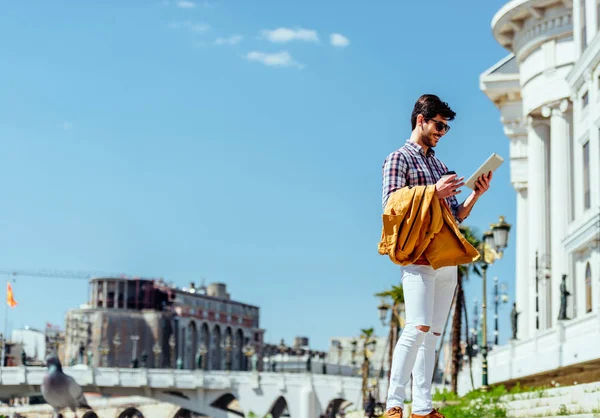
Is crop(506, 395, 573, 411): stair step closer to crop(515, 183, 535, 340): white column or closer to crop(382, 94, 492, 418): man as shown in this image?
crop(382, 94, 492, 418): man

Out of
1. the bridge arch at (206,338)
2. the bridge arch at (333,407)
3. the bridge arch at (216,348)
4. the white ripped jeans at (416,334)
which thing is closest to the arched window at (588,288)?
the white ripped jeans at (416,334)

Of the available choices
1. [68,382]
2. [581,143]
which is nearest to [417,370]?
[68,382]

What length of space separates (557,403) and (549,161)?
36.0 m

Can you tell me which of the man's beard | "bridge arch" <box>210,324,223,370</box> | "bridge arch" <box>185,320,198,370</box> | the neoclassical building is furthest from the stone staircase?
"bridge arch" <box>210,324,223,370</box>

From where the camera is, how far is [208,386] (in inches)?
3755

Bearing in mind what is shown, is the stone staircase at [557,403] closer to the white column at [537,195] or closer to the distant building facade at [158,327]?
the white column at [537,195]

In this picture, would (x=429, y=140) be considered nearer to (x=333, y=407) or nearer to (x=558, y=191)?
(x=558, y=191)

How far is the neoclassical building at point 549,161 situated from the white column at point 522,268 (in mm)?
53

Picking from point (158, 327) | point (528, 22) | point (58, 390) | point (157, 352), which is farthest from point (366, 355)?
point (158, 327)

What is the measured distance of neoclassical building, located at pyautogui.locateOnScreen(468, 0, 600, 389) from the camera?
125 feet

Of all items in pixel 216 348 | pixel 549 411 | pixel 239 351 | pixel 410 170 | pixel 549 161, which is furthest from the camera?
pixel 239 351

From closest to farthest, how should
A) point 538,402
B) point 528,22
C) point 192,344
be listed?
1. point 538,402
2. point 528,22
3. point 192,344

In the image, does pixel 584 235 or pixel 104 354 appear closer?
pixel 584 235

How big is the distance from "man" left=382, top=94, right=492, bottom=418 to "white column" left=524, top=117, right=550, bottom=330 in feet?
134
